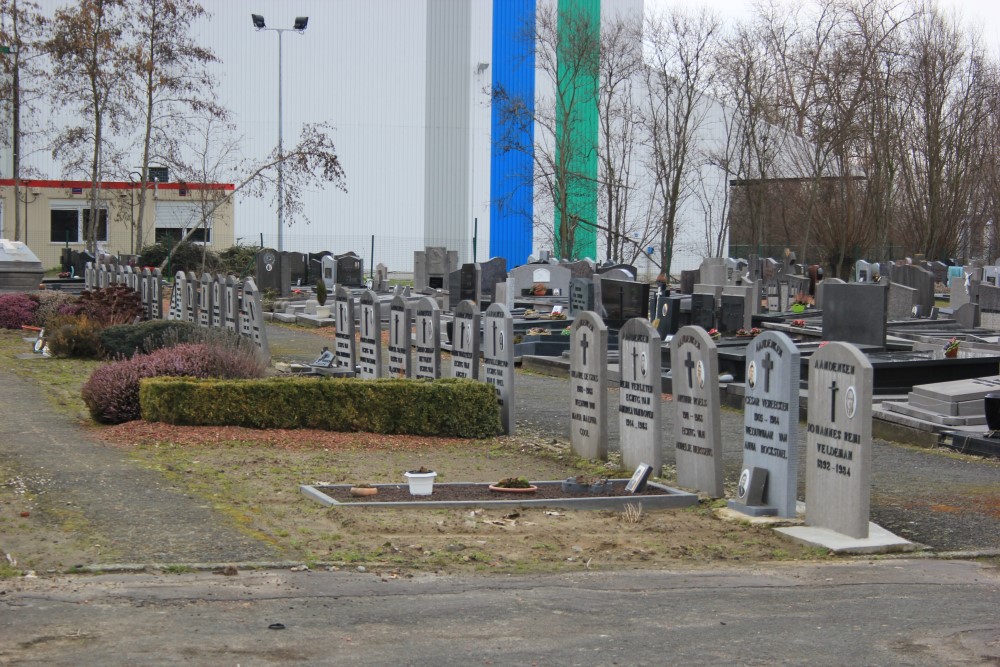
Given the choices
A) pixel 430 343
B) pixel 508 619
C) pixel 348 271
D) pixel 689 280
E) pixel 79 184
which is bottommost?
pixel 508 619

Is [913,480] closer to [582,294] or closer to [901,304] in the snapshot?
[582,294]

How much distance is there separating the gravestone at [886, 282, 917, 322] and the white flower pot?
19.0 m

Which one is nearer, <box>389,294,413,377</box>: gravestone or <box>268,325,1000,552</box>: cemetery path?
<box>268,325,1000,552</box>: cemetery path

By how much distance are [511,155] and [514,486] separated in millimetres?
45875

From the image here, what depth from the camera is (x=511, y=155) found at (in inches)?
2141

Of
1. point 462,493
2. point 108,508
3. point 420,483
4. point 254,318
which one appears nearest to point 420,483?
point 420,483

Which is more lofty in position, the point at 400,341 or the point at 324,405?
the point at 400,341

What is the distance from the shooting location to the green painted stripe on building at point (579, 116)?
1753 inches

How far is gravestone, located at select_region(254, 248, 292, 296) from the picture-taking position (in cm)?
3478

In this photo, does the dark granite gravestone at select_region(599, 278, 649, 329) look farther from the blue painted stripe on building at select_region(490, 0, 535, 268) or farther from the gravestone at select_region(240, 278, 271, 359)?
the blue painted stripe on building at select_region(490, 0, 535, 268)

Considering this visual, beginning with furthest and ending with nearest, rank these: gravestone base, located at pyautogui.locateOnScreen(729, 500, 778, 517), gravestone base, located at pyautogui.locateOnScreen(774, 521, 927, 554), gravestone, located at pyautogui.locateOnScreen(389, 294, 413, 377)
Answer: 1. gravestone, located at pyautogui.locateOnScreen(389, 294, 413, 377)
2. gravestone base, located at pyautogui.locateOnScreen(729, 500, 778, 517)
3. gravestone base, located at pyautogui.locateOnScreen(774, 521, 927, 554)

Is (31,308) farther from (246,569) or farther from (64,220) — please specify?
(64,220)

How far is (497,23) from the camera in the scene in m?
54.0

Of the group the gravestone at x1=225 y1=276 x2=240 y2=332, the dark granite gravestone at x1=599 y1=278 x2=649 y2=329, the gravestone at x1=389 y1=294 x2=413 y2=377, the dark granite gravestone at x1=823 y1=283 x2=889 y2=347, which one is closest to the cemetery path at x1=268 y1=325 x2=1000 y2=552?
the gravestone at x1=389 y1=294 x2=413 y2=377
